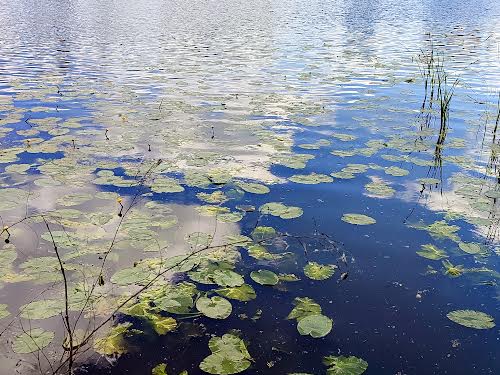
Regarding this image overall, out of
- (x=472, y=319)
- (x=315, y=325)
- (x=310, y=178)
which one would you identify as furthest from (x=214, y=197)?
(x=472, y=319)

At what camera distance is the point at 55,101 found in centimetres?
1330

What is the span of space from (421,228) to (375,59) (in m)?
17.9

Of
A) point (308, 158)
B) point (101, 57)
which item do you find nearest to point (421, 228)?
point (308, 158)

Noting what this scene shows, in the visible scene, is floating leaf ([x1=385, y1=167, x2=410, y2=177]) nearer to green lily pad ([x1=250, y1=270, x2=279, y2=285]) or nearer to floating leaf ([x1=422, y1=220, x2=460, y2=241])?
floating leaf ([x1=422, y1=220, x2=460, y2=241])

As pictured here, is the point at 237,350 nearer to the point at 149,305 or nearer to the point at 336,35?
the point at 149,305

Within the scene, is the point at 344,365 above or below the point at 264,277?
below

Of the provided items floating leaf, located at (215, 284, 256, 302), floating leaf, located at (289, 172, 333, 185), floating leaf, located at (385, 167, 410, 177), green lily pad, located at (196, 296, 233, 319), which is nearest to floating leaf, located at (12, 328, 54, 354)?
green lily pad, located at (196, 296, 233, 319)

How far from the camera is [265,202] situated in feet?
22.5

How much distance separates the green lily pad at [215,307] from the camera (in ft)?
14.3

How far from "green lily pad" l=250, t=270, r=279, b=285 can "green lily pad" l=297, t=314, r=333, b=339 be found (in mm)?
696

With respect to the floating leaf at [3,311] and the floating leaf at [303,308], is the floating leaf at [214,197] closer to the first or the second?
the floating leaf at [303,308]

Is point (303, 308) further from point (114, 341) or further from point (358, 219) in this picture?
point (358, 219)

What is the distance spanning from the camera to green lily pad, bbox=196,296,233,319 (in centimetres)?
435

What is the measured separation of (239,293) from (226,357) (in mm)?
928
